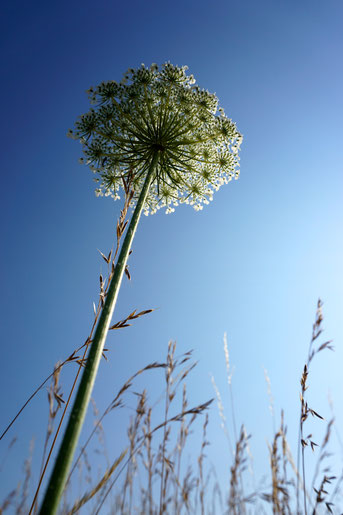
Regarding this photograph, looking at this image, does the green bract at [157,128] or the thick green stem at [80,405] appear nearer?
the thick green stem at [80,405]

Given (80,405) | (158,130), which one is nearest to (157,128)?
(158,130)

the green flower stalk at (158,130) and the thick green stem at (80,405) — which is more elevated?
the green flower stalk at (158,130)

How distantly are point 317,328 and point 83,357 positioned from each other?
173cm

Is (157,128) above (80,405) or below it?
above

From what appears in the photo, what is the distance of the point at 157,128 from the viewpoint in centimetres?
476

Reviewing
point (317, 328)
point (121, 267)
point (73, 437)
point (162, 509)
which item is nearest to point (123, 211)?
point (121, 267)

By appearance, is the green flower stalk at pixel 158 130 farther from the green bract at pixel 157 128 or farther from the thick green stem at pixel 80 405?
the thick green stem at pixel 80 405

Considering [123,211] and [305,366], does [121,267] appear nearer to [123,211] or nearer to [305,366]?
[123,211]

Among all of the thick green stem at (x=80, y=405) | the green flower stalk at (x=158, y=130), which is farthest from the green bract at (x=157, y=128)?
the thick green stem at (x=80, y=405)

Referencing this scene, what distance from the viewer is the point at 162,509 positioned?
223 cm

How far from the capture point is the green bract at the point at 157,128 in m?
4.72

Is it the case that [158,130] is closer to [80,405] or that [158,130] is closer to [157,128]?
[157,128]

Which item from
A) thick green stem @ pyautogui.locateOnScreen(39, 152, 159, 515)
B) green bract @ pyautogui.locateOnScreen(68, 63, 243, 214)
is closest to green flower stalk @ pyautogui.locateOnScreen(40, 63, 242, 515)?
green bract @ pyautogui.locateOnScreen(68, 63, 243, 214)

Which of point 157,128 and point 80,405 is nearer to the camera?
point 80,405
